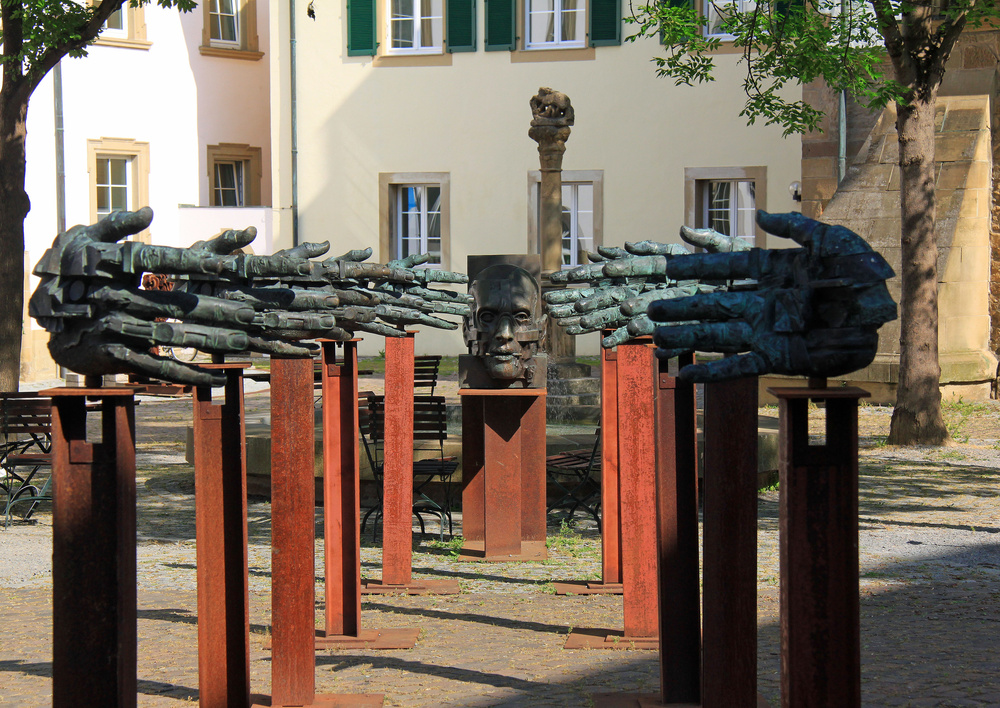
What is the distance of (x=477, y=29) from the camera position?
22562 mm

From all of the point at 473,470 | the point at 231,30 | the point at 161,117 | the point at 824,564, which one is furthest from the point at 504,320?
the point at 231,30

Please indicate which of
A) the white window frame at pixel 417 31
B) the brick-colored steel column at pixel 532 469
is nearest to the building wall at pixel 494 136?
the white window frame at pixel 417 31

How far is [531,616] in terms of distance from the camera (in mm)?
6637

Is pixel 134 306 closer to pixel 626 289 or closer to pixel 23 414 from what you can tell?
pixel 626 289

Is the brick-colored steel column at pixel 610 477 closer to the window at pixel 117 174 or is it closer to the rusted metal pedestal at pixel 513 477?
the rusted metal pedestal at pixel 513 477

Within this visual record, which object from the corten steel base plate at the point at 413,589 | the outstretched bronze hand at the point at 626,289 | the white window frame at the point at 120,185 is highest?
the white window frame at the point at 120,185

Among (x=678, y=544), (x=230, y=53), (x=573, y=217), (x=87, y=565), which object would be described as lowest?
(x=678, y=544)

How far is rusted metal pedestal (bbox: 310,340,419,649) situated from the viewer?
5883mm

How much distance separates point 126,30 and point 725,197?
11324 mm

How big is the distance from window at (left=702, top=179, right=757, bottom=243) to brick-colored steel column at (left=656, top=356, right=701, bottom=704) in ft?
56.9

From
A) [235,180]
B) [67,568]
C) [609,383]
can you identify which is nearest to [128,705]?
[67,568]

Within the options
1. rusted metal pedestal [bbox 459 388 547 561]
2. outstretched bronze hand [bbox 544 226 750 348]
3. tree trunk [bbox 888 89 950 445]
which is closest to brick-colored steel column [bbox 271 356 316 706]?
outstretched bronze hand [bbox 544 226 750 348]

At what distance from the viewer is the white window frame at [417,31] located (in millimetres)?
23000

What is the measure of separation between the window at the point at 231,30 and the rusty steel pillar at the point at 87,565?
22.4 metres
